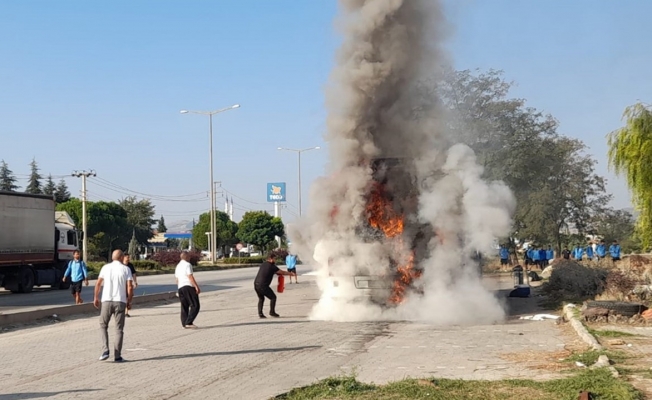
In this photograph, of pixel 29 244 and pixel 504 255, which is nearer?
pixel 29 244

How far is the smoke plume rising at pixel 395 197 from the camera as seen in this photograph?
15.2 meters

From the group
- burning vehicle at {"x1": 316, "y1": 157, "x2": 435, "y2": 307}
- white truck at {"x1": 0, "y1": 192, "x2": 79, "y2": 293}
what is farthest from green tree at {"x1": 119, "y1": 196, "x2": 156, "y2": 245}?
burning vehicle at {"x1": 316, "y1": 157, "x2": 435, "y2": 307}

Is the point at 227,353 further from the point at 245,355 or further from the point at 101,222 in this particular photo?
the point at 101,222

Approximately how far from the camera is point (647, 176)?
80.1 feet

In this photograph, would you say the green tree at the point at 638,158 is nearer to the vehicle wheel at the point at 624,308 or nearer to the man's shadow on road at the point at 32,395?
the vehicle wheel at the point at 624,308

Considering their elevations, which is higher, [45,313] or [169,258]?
[169,258]

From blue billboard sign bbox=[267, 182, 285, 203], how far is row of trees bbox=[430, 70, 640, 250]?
66.1m

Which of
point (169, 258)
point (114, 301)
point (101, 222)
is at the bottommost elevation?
point (114, 301)

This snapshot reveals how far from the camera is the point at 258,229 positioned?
77312 mm

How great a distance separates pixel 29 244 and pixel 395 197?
16.8 metres

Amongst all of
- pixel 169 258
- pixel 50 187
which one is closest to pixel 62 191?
pixel 50 187

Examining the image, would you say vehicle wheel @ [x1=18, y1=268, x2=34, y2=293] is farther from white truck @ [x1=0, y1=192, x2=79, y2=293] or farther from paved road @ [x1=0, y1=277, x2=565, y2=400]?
paved road @ [x1=0, y1=277, x2=565, y2=400]

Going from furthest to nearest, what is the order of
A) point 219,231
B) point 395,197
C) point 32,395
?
point 219,231 → point 395,197 → point 32,395

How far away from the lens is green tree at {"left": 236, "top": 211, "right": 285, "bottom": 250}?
7725 centimetres
